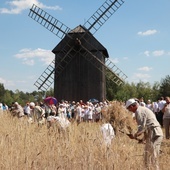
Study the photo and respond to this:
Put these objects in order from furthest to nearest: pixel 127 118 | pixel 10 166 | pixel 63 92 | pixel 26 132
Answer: pixel 63 92 → pixel 127 118 → pixel 26 132 → pixel 10 166

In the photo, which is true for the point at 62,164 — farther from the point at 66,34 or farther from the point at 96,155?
the point at 66,34

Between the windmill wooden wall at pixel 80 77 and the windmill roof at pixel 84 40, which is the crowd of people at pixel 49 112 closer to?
the windmill wooden wall at pixel 80 77

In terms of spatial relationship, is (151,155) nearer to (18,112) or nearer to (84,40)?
(18,112)

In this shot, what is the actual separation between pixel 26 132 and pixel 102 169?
6.36 feet

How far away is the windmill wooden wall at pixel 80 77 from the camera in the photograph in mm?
26328

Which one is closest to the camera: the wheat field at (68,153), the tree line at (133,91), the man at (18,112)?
the wheat field at (68,153)

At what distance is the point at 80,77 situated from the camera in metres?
26.5

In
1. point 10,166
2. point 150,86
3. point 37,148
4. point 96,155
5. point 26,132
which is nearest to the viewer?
point 10,166

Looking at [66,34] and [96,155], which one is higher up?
[66,34]

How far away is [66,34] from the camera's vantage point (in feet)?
90.5

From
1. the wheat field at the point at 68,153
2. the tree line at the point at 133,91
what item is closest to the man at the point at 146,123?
the wheat field at the point at 68,153

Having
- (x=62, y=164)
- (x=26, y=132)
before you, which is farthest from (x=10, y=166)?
(x=26, y=132)

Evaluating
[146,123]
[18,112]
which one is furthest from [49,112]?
[146,123]

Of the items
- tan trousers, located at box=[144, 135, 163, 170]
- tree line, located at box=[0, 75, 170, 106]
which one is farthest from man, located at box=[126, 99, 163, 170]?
tree line, located at box=[0, 75, 170, 106]
